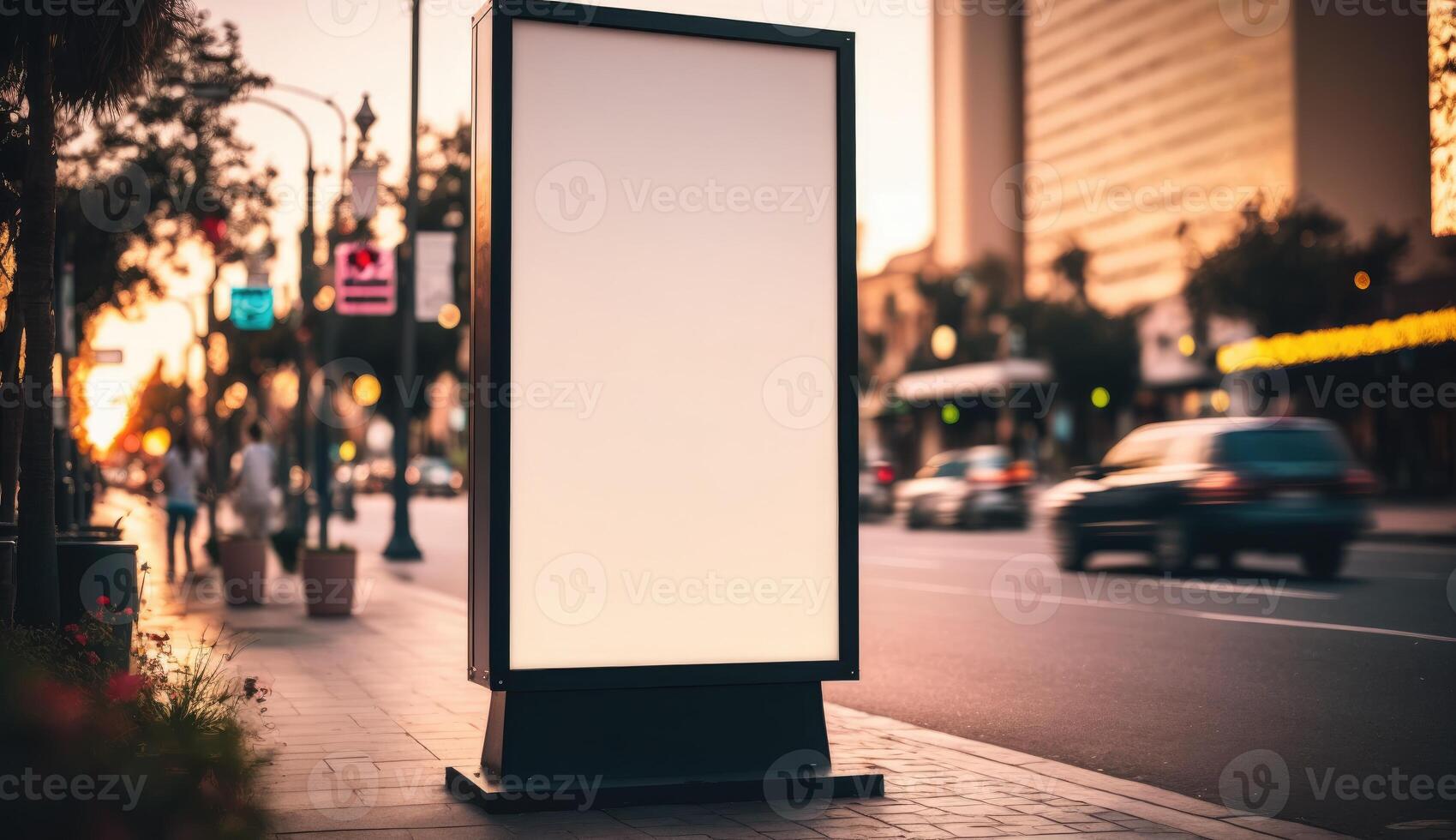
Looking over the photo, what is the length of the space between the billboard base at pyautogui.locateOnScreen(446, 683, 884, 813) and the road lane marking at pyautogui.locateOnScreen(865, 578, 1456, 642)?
7.23 metres

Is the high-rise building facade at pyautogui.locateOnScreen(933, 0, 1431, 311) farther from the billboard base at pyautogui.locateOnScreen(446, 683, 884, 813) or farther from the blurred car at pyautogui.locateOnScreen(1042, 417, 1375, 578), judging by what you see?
the billboard base at pyautogui.locateOnScreen(446, 683, 884, 813)

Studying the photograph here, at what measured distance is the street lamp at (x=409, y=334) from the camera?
2438cm

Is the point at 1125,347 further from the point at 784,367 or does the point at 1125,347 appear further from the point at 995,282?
the point at 784,367

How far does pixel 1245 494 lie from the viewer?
59.7ft

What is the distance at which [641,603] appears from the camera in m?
6.71

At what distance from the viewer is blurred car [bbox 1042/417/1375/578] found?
1800cm

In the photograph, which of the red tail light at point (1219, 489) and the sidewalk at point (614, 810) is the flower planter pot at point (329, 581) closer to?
the sidewalk at point (614, 810)

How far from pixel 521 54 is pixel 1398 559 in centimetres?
1784

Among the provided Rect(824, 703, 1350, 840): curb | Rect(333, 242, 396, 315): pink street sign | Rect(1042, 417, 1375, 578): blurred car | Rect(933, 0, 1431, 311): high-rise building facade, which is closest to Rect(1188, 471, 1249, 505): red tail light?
Rect(1042, 417, 1375, 578): blurred car

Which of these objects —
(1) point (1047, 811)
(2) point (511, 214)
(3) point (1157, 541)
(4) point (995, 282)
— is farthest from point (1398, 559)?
(4) point (995, 282)

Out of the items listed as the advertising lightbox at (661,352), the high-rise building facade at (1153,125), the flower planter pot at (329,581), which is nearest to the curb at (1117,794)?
the advertising lightbox at (661,352)

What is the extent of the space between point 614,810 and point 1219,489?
1341 centimetres

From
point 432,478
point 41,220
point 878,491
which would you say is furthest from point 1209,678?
point 432,478

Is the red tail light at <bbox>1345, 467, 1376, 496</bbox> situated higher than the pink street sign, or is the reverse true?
the pink street sign
